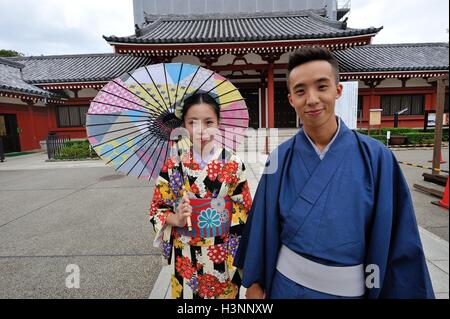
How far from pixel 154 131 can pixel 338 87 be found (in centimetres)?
107

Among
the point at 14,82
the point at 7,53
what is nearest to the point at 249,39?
the point at 14,82

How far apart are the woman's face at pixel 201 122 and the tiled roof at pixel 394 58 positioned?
12.3 metres

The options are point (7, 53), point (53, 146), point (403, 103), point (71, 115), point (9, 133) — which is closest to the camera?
point (53, 146)

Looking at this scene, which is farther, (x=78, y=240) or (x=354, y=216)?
(x=78, y=240)

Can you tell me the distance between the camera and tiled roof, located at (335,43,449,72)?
12.3 m

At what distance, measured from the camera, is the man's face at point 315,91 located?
103 centimetres

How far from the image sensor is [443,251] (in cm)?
253

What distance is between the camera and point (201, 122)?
139cm

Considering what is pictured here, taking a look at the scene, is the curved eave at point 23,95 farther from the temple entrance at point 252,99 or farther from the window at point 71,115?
the temple entrance at point 252,99

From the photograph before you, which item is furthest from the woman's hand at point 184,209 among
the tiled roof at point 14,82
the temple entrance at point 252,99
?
the temple entrance at point 252,99

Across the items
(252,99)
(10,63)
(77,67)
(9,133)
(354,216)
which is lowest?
(354,216)

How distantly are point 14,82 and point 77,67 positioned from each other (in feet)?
10.3

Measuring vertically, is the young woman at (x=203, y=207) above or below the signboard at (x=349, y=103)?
below

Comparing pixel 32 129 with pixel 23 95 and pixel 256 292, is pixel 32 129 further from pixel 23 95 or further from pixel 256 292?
pixel 256 292
